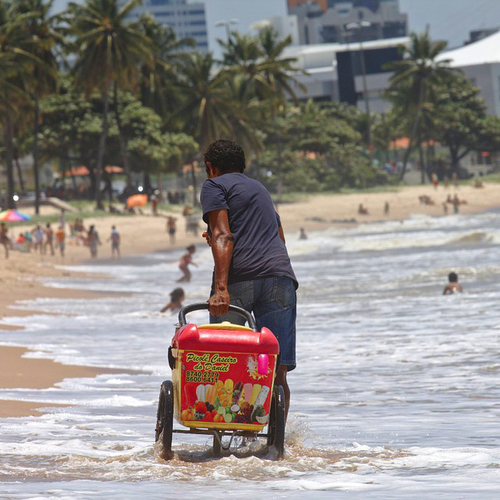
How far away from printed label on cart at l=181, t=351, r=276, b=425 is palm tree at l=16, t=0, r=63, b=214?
48.3 metres

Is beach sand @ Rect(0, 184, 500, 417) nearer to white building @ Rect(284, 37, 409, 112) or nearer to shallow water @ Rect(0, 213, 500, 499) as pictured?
shallow water @ Rect(0, 213, 500, 499)

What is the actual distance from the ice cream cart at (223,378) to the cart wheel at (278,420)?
0.20 feet

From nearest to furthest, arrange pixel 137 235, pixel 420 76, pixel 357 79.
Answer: pixel 137 235 < pixel 420 76 < pixel 357 79

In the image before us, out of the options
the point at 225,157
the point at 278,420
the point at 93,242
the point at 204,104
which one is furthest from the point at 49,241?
the point at 278,420

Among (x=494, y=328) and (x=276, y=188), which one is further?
(x=276, y=188)

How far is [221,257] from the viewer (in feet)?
17.0

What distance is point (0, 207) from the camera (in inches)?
2189

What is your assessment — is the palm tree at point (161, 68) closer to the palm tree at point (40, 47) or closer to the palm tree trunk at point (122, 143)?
the palm tree trunk at point (122, 143)

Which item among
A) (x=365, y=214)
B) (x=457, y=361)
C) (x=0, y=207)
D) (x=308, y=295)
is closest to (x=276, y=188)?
(x=365, y=214)

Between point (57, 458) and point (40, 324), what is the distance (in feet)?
31.4

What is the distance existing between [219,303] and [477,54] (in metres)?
102

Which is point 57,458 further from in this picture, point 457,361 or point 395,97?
point 395,97

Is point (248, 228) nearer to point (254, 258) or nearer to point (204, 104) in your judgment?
point (254, 258)

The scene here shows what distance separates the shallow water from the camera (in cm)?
482
